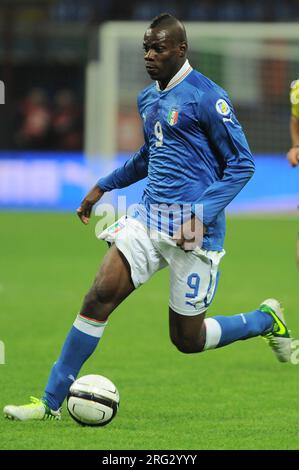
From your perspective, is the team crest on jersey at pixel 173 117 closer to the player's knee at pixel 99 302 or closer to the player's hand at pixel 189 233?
the player's hand at pixel 189 233

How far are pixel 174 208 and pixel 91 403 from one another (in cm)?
115

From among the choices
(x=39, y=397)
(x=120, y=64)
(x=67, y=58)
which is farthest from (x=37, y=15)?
(x=39, y=397)

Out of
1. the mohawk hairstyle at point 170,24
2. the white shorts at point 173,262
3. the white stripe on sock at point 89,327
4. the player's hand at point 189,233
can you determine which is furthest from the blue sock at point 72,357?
the mohawk hairstyle at point 170,24

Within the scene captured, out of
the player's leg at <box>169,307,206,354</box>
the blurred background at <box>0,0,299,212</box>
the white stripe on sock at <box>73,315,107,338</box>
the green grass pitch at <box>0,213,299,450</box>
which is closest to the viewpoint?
the green grass pitch at <box>0,213,299,450</box>

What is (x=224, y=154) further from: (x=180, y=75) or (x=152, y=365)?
(x=152, y=365)

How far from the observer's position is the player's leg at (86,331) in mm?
6133

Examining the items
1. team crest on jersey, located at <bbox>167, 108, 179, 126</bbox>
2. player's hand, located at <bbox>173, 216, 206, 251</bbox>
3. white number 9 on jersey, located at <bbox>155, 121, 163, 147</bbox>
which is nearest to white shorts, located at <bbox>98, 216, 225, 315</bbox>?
player's hand, located at <bbox>173, 216, 206, 251</bbox>

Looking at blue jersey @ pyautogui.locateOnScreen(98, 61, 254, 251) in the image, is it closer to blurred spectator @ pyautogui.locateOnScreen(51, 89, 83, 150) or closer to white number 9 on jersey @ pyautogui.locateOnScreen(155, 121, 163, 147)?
white number 9 on jersey @ pyautogui.locateOnScreen(155, 121, 163, 147)

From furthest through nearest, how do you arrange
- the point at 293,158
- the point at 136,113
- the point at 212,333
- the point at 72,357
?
1. the point at 136,113
2. the point at 293,158
3. the point at 212,333
4. the point at 72,357

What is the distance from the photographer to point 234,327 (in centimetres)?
680

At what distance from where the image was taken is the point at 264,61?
846 inches

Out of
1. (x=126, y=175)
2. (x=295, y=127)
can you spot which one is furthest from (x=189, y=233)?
(x=295, y=127)

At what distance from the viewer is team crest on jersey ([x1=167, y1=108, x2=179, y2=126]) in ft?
20.3

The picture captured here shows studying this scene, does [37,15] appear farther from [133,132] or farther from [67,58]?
[133,132]
